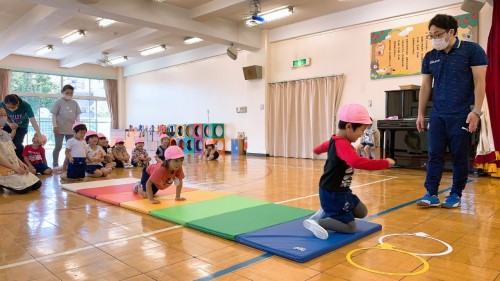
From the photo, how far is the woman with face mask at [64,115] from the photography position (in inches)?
244

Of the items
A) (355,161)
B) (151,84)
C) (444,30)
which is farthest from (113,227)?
(151,84)

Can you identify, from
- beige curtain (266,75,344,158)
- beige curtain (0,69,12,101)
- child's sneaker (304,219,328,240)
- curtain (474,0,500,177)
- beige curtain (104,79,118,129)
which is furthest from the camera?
beige curtain (104,79,118,129)

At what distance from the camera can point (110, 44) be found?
10898 millimetres

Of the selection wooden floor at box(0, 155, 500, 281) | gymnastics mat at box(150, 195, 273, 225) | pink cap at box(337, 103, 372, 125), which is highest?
pink cap at box(337, 103, 372, 125)

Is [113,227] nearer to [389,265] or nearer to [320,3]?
[389,265]

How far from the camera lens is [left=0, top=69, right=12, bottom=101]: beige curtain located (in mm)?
12414

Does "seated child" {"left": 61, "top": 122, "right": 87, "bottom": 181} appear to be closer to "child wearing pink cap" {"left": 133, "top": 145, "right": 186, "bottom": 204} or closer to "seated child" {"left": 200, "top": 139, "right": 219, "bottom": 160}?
"child wearing pink cap" {"left": 133, "top": 145, "right": 186, "bottom": 204}

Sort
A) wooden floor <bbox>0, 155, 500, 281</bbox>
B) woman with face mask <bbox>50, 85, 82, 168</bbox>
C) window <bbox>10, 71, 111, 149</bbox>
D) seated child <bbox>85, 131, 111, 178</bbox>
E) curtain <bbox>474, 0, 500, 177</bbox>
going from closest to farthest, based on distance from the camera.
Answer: wooden floor <bbox>0, 155, 500, 281</bbox> → curtain <bbox>474, 0, 500, 177</bbox> → seated child <bbox>85, 131, 111, 178</bbox> → woman with face mask <bbox>50, 85, 82, 168</bbox> → window <bbox>10, 71, 111, 149</bbox>

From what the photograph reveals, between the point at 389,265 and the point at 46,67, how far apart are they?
1481cm

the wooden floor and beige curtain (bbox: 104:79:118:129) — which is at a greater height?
beige curtain (bbox: 104:79:118:129)

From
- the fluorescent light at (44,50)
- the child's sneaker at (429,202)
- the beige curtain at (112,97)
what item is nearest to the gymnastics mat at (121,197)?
the child's sneaker at (429,202)

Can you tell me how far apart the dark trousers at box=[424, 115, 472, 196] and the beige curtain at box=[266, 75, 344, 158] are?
503 cm

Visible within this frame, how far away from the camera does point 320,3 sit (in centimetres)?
756

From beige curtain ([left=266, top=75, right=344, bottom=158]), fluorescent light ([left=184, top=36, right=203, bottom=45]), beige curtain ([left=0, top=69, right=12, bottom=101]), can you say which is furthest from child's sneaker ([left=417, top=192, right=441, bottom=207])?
beige curtain ([left=0, top=69, right=12, bottom=101])
